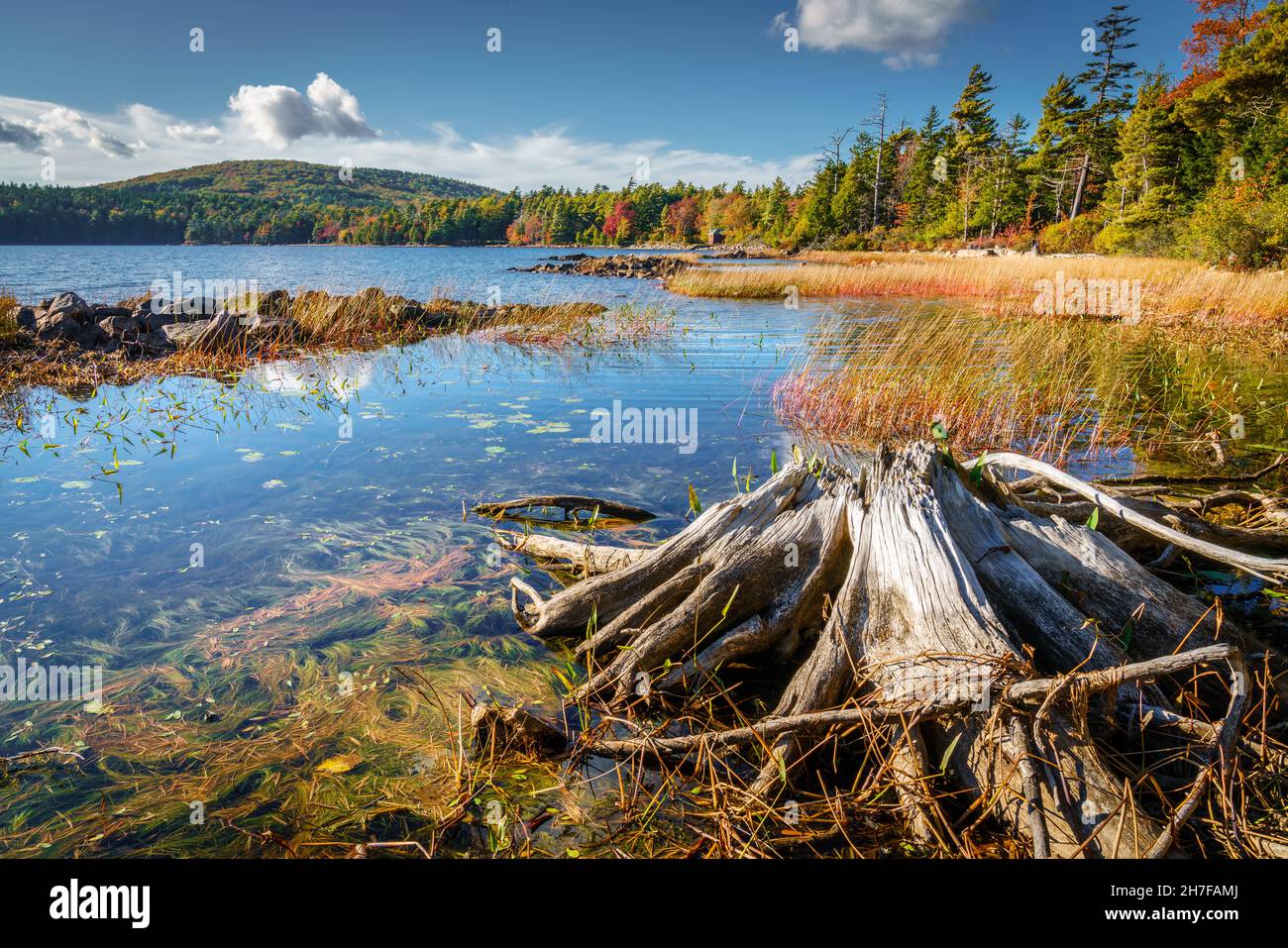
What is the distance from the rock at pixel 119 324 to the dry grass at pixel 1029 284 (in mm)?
20797

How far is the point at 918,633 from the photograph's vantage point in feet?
9.67

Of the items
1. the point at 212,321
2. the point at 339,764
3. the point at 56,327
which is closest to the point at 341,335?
the point at 212,321

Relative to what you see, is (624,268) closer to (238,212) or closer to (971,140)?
(971,140)

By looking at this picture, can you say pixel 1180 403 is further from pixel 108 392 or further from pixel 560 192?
pixel 560 192

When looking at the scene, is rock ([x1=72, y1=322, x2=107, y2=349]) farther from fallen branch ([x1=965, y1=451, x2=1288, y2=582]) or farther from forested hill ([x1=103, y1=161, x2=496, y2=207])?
forested hill ([x1=103, y1=161, x2=496, y2=207])

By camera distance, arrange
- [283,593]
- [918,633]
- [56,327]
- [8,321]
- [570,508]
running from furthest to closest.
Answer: [56,327]
[8,321]
[570,508]
[283,593]
[918,633]

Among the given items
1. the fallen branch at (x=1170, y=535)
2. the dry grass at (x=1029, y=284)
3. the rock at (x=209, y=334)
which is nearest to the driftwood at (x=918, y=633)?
the fallen branch at (x=1170, y=535)

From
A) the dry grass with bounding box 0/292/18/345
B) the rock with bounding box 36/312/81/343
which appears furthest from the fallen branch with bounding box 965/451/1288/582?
the dry grass with bounding box 0/292/18/345

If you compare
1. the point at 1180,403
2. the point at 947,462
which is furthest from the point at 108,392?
the point at 1180,403

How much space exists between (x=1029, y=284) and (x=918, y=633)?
24.1 meters

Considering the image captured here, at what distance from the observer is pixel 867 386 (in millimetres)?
9320

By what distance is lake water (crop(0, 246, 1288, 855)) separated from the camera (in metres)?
2.76

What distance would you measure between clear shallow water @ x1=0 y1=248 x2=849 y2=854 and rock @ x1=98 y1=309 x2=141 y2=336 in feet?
13.0

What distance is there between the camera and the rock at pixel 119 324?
1347cm
